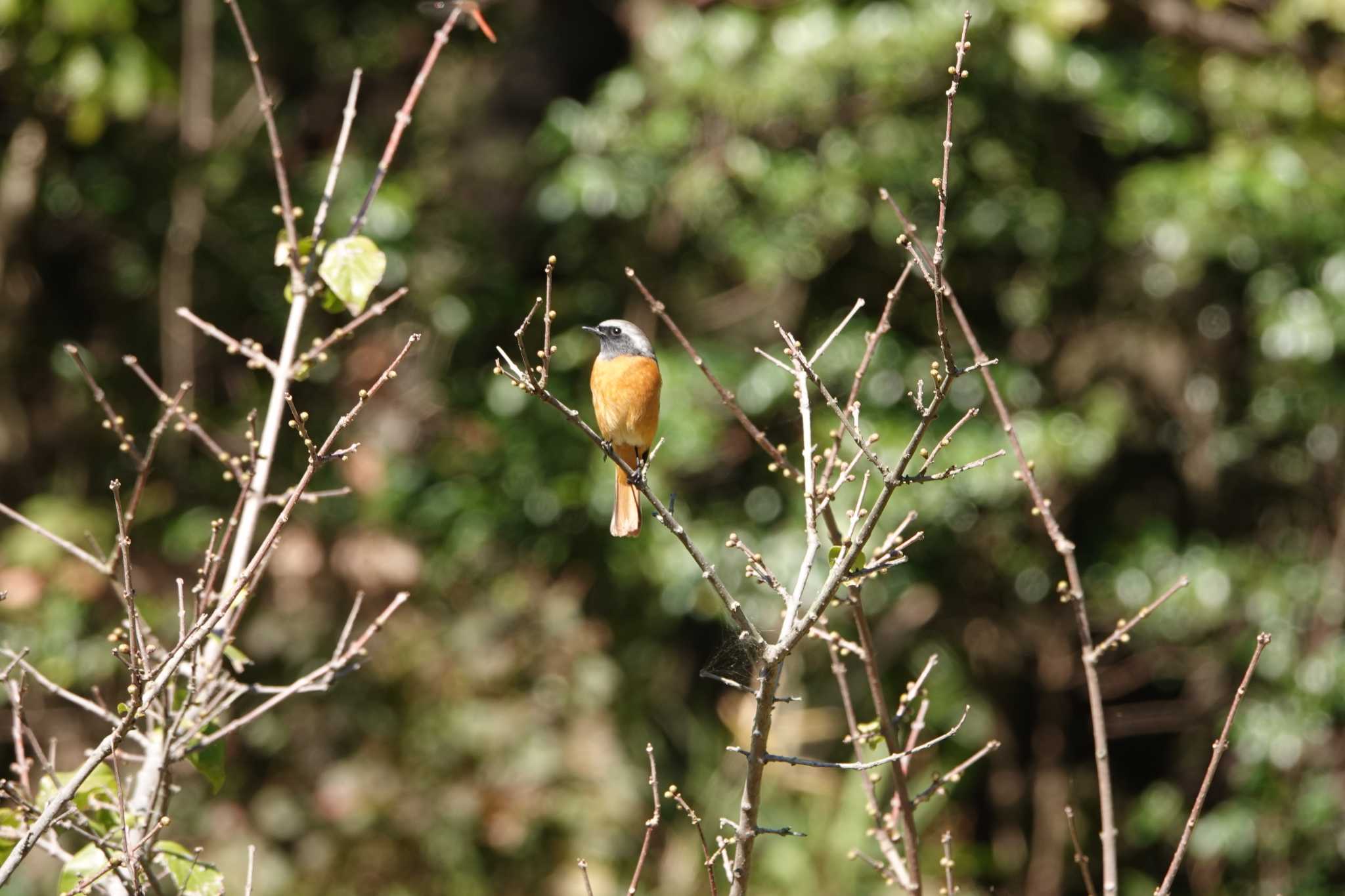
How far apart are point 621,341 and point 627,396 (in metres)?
0.25

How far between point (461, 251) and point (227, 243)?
1.09 meters

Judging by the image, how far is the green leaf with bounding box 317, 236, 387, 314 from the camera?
2.40m

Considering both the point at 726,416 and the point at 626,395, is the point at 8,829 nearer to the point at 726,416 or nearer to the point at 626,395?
the point at 626,395

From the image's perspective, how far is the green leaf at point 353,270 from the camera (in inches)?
94.7

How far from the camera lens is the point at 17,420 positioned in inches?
270

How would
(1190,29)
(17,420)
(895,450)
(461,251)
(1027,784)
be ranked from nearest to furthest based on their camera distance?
(895,450) → (1190,29) → (461,251) → (17,420) → (1027,784)

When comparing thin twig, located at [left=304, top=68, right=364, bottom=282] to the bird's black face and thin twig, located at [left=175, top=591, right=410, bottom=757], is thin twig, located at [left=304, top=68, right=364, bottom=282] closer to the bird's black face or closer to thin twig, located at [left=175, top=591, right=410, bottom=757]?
thin twig, located at [left=175, top=591, right=410, bottom=757]

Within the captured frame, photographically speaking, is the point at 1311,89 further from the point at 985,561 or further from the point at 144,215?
the point at 144,215

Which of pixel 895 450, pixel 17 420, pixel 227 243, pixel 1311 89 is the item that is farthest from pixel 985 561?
pixel 17 420

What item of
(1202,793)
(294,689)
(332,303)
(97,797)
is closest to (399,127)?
(332,303)

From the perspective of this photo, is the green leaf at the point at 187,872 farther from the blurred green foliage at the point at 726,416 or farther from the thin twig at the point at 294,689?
the blurred green foliage at the point at 726,416

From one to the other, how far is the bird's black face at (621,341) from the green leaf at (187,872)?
1.73 m

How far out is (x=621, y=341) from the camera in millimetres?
3678

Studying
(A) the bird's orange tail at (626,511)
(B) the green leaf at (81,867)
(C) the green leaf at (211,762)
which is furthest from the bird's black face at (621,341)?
(B) the green leaf at (81,867)
